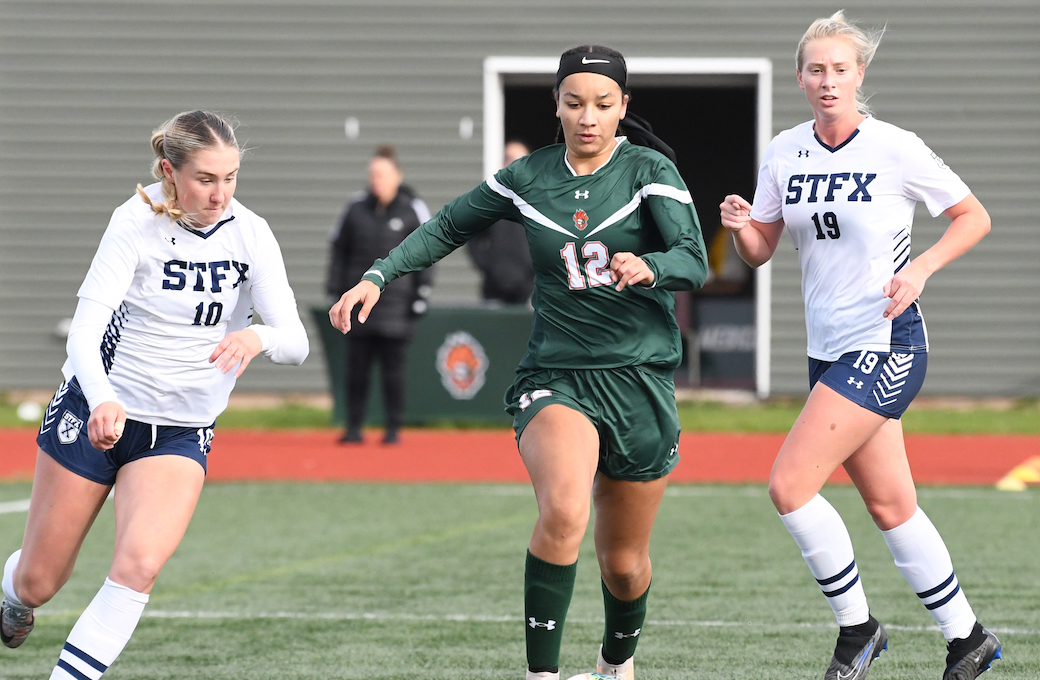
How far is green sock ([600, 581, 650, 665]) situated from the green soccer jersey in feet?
2.72

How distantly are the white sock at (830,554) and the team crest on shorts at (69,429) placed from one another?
2338 mm

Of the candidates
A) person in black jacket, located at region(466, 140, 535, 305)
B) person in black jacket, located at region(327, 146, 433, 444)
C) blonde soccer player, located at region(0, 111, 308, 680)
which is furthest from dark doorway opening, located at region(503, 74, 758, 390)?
Answer: blonde soccer player, located at region(0, 111, 308, 680)

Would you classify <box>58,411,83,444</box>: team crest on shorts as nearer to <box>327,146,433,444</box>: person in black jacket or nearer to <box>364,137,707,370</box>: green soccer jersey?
<box>364,137,707,370</box>: green soccer jersey

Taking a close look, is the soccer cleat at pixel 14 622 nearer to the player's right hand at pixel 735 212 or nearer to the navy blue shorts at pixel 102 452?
the navy blue shorts at pixel 102 452

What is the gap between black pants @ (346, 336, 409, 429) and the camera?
1216cm

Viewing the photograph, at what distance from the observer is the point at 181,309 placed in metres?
4.26

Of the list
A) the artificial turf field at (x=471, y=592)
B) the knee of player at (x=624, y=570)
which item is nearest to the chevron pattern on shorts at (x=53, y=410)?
the artificial turf field at (x=471, y=592)

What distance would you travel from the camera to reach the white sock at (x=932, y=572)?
15.5 feet

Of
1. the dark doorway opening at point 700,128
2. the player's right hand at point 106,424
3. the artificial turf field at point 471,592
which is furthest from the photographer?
the dark doorway opening at point 700,128

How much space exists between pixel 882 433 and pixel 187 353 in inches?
92.7

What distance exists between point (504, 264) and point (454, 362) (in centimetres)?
110

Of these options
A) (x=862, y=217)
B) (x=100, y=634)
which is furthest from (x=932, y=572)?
(x=100, y=634)

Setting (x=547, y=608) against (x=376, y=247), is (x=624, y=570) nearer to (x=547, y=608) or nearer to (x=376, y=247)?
(x=547, y=608)

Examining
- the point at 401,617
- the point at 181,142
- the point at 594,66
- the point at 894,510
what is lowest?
the point at 401,617
